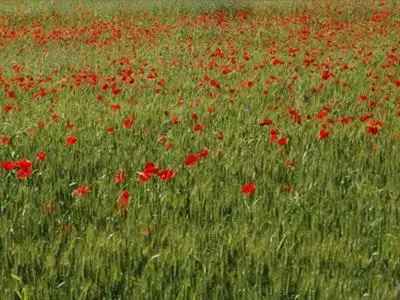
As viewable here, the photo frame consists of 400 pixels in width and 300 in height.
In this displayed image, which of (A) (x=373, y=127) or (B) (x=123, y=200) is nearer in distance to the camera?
(B) (x=123, y=200)

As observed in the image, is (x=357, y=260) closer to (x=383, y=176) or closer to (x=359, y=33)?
(x=383, y=176)

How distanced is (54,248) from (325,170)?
2165mm

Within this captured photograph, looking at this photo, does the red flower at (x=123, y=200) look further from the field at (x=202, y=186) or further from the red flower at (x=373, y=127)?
the red flower at (x=373, y=127)

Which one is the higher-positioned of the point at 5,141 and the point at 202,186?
the point at 5,141

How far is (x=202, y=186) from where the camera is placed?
157 inches

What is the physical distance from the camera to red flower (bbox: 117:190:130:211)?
3.54 m

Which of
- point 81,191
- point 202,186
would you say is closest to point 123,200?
point 81,191

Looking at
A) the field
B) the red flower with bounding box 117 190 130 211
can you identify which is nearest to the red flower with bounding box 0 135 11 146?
the field

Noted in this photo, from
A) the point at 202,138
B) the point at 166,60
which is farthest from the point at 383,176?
the point at 166,60

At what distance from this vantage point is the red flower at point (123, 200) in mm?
3541

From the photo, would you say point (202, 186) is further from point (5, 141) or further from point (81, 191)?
point (5, 141)

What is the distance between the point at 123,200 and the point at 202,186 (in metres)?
0.62

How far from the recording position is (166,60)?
10.7 meters

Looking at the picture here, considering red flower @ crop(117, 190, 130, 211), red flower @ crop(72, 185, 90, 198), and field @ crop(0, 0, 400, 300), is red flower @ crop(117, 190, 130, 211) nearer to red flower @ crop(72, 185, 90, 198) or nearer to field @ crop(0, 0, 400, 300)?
field @ crop(0, 0, 400, 300)
